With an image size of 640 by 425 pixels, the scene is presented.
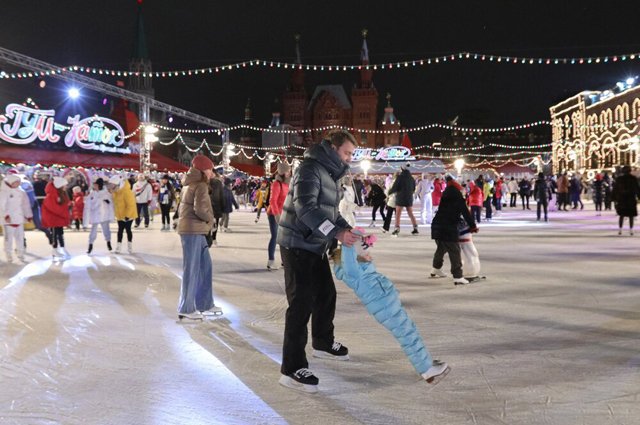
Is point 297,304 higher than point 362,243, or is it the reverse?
point 362,243

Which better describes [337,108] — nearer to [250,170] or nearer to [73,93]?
[250,170]

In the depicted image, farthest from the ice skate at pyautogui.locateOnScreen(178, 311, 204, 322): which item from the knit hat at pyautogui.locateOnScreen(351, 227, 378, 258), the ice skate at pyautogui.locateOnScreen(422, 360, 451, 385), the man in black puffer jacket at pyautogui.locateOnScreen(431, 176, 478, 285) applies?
the man in black puffer jacket at pyautogui.locateOnScreen(431, 176, 478, 285)

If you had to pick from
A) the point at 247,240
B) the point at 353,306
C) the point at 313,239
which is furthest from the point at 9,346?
the point at 247,240

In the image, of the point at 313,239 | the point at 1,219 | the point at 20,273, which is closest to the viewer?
the point at 313,239

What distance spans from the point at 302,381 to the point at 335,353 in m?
0.64

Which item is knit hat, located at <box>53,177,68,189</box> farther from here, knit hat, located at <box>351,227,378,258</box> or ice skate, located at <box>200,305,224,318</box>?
knit hat, located at <box>351,227,378,258</box>

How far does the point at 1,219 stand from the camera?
888 cm

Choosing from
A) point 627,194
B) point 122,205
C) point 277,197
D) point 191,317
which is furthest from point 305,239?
point 627,194

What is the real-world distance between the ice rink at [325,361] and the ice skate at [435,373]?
0.19ft

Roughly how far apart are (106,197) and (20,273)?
7.59 ft

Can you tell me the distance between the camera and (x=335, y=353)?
370cm

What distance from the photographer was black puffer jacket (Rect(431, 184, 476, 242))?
641cm

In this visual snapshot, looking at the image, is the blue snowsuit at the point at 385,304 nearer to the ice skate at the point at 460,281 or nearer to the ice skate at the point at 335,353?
the ice skate at the point at 335,353

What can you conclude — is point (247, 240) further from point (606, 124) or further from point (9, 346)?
point (606, 124)
